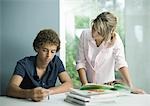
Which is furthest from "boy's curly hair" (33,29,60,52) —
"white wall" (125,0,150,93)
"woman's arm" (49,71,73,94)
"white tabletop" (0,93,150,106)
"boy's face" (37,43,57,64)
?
"white wall" (125,0,150,93)

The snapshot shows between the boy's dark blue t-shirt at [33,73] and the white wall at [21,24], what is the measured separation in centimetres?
40

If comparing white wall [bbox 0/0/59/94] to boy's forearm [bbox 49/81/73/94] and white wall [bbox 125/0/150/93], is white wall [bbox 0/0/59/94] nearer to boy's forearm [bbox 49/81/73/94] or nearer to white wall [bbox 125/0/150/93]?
boy's forearm [bbox 49/81/73/94]

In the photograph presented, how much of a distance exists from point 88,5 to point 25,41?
0.68 meters

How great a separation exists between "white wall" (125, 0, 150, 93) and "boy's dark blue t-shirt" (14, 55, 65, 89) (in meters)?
0.85

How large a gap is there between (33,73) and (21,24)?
56 centimetres

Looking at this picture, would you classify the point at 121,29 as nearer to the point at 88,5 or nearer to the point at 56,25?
the point at 88,5

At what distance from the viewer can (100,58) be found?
1804mm

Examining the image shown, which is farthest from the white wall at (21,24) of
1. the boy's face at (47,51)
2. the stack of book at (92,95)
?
the stack of book at (92,95)

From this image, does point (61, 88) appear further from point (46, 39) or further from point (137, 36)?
point (137, 36)

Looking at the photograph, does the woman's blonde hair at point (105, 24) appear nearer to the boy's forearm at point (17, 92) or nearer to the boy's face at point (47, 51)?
the boy's face at point (47, 51)

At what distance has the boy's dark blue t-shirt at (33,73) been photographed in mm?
1577

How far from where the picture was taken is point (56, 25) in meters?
2.07

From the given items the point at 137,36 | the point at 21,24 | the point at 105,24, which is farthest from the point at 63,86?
the point at 137,36

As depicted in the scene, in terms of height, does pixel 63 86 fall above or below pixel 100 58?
below
